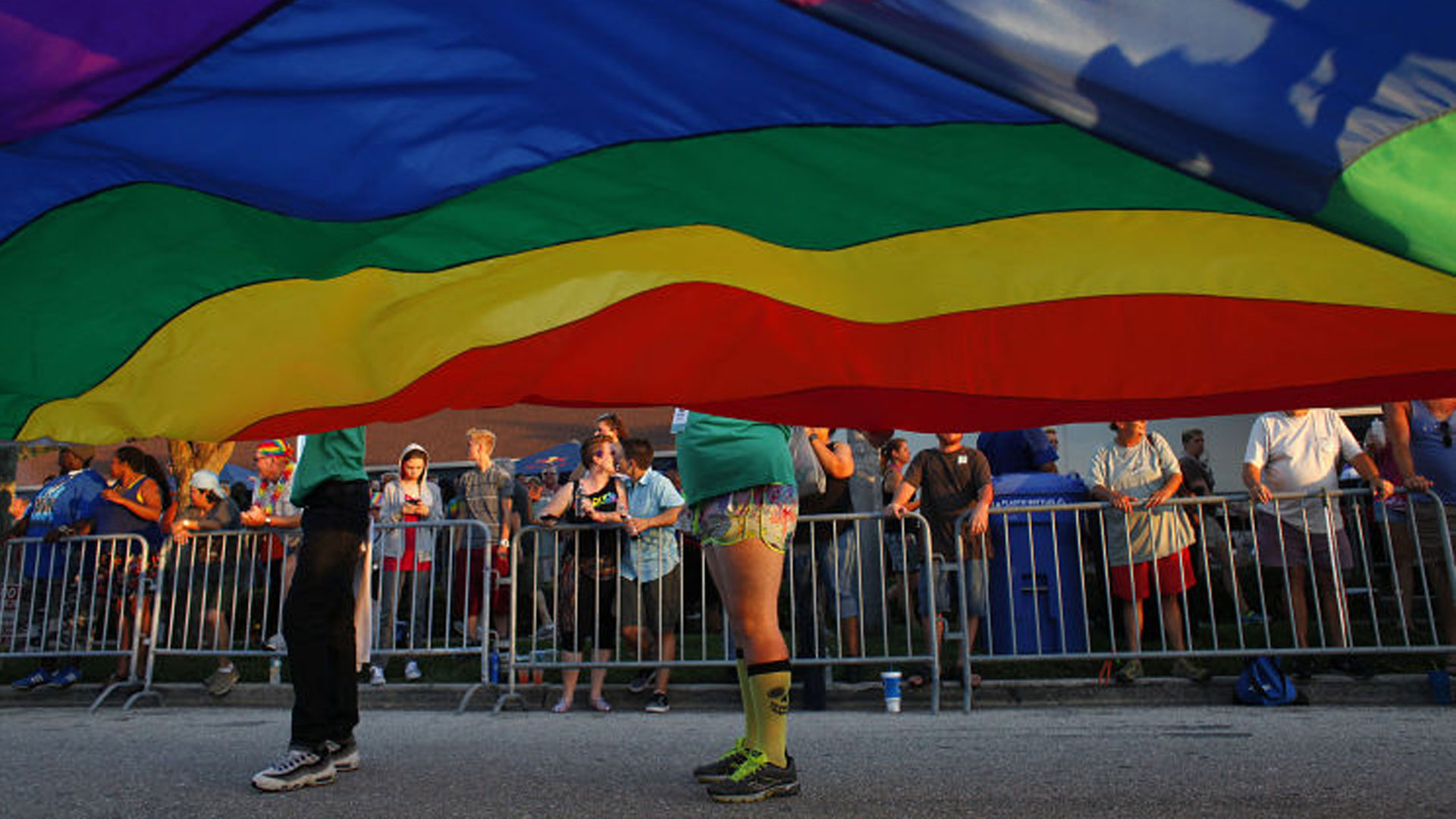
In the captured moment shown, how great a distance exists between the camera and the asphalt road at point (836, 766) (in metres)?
4.02

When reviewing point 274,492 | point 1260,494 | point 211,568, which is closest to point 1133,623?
point 1260,494

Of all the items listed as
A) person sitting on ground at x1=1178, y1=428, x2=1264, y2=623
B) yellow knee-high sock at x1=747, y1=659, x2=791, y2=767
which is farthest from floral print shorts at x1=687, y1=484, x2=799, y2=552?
person sitting on ground at x1=1178, y1=428, x2=1264, y2=623

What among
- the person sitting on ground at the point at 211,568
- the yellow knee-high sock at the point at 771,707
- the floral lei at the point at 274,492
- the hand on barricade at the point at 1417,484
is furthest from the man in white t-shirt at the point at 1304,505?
the person sitting on ground at the point at 211,568

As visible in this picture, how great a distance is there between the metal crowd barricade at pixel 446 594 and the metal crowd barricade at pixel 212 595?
0.83 meters

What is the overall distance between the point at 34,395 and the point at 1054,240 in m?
3.37

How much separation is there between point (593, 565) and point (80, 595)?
4819 mm

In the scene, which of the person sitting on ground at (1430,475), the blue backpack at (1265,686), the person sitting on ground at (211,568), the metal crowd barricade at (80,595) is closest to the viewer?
the blue backpack at (1265,686)

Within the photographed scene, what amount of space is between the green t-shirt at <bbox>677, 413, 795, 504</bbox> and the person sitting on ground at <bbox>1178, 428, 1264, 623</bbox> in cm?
432

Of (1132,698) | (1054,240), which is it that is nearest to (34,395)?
(1054,240)

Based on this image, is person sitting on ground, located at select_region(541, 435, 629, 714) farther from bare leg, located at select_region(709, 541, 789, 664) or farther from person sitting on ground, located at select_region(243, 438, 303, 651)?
bare leg, located at select_region(709, 541, 789, 664)

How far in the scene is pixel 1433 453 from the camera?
26.6 ft

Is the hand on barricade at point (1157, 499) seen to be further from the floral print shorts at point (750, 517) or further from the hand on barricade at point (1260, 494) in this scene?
the floral print shorts at point (750, 517)

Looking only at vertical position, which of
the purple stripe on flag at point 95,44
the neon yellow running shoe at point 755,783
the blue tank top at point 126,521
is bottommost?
the neon yellow running shoe at point 755,783

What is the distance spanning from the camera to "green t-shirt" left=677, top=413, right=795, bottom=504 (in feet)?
14.4
